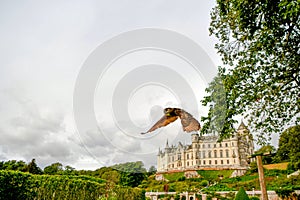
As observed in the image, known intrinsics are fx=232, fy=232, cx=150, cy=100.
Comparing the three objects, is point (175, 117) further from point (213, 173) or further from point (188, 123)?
point (213, 173)

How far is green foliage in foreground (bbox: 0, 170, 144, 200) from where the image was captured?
566 cm

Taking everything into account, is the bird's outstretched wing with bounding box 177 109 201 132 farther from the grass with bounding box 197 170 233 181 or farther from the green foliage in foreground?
the grass with bounding box 197 170 233 181

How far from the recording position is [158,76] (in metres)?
2.34

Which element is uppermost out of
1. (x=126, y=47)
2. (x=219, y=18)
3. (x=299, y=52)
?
(x=219, y=18)

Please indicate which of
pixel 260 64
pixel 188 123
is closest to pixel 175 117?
pixel 188 123

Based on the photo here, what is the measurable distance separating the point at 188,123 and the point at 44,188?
714 cm

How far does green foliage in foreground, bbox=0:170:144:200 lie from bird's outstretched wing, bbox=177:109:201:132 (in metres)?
5.80

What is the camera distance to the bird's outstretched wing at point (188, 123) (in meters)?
1.14

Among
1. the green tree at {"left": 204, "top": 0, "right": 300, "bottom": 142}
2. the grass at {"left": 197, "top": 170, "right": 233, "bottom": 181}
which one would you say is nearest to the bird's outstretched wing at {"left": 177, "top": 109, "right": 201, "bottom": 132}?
the green tree at {"left": 204, "top": 0, "right": 300, "bottom": 142}

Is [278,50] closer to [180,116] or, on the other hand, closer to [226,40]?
[226,40]

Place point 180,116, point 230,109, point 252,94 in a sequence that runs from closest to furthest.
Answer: point 180,116
point 230,109
point 252,94

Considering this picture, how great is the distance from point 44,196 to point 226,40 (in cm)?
757

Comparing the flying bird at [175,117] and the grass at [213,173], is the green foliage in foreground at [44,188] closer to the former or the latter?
the flying bird at [175,117]

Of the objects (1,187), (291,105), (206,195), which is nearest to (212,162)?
(206,195)
